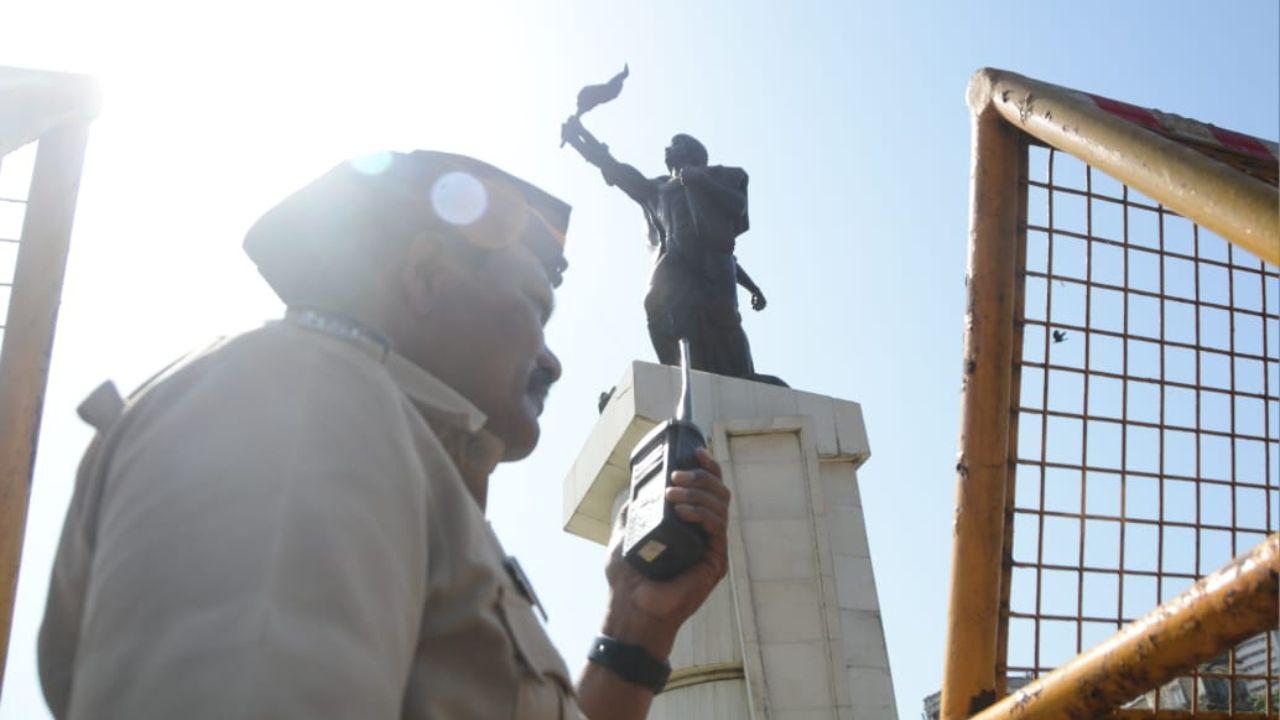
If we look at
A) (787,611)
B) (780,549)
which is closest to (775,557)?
(780,549)

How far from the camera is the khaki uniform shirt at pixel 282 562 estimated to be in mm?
845

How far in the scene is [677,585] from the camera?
1805mm

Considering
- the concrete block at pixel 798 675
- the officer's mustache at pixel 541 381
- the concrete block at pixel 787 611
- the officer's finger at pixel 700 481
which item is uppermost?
the officer's mustache at pixel 541 381

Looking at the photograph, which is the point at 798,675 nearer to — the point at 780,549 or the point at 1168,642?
the point at 780,549

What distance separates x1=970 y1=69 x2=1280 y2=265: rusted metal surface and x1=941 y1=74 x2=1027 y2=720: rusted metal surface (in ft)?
0.30

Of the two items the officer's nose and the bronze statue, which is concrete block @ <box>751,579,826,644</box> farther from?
the officer's nose

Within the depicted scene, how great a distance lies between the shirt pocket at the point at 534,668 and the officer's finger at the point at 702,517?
0.43m

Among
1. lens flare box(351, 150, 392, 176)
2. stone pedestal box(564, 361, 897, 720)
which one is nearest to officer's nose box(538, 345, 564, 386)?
lens flare box(351, 150, 392, 176)

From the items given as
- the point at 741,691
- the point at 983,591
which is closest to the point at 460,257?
the point at 983,591

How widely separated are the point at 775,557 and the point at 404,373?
5.79m

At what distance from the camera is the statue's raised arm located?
9125mm

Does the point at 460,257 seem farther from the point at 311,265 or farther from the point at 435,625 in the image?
the point at 435,625

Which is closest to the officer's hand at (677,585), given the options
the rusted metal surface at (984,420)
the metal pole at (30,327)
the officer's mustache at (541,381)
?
the officer's mustache at (541,381)

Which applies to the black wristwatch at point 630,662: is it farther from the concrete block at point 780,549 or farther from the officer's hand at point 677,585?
the concrete block at point 780,549
